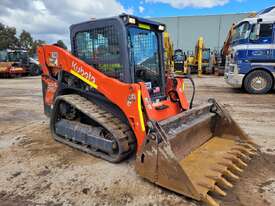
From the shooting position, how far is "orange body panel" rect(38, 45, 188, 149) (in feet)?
10.0

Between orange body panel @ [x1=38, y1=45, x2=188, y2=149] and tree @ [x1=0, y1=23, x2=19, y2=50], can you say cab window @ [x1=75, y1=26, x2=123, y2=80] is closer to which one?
orange body panel @ [x1=38, y1=45, x2=188, y2=149]

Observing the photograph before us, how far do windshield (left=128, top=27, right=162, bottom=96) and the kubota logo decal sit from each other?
598 millimetres

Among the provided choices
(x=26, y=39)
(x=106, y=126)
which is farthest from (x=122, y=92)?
(x=26, y=39)

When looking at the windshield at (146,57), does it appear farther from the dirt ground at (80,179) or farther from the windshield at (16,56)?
the windshield at (16,56)

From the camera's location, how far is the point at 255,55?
898cm

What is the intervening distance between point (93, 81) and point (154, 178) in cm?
156

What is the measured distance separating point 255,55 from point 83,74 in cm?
736

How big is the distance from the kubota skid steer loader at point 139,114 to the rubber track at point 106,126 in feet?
0.04

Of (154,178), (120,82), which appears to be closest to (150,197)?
(154,178)

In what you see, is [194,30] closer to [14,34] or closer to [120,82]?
[120,82]

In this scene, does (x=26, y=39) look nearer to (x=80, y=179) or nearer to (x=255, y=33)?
(x=255, y=33)

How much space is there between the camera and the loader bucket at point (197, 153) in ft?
8.27

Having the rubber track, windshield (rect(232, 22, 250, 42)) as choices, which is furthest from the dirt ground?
windshield (rect(232, 22, 250, 42))

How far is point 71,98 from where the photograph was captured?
153 inches
